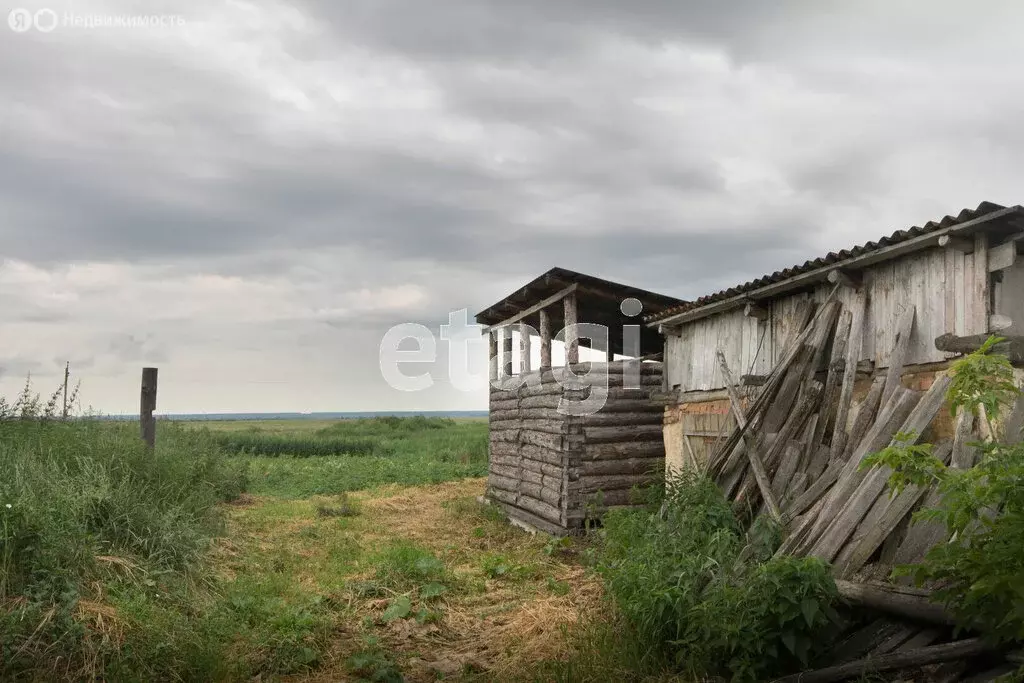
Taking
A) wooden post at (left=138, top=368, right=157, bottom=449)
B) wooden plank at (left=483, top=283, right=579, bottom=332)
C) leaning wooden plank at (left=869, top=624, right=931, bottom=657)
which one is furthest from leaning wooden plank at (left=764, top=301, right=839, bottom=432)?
wooden post at (left=138, top=368, right=157, bottom=449)

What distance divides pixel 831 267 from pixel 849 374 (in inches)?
48.2

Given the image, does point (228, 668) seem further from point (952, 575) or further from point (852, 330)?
point (852, 330)

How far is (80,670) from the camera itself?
5.86 m

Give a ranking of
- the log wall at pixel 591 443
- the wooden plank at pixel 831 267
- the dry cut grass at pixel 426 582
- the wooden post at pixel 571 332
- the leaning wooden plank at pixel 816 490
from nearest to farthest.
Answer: the wooden plank at pixel 831 267, the dry cut grass at pixel 426 582, the leaning wooden plank at pixel 816 490, the log wall at pixel 591 443, the wooden post at pixel 571 332

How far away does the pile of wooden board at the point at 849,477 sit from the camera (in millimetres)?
5398

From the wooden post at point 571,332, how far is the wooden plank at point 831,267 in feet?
5.00

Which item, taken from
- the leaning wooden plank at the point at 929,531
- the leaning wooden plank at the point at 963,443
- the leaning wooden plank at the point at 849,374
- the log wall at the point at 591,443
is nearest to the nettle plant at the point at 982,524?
the leaning wooden plank at the point at 929,531

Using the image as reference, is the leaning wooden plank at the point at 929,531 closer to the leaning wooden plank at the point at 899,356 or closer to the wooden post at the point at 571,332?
the leaning wooden plank at the point at 899,356

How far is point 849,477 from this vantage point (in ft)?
23.0

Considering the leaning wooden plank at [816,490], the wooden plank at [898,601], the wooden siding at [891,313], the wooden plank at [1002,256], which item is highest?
the wooden plank at [1002,256]

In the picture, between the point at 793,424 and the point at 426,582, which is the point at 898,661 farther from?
the point at 426,582

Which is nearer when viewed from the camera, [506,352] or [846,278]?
[846,278]

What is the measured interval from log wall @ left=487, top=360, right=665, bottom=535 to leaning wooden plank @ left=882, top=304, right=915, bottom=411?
5.02 meters

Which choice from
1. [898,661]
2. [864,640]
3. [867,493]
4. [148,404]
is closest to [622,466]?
[867,493]
